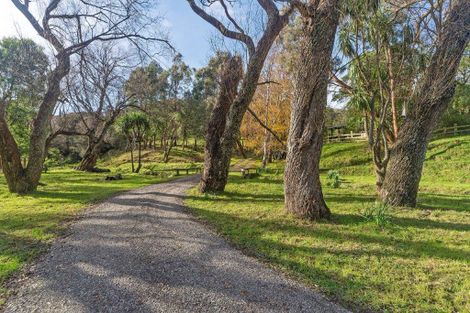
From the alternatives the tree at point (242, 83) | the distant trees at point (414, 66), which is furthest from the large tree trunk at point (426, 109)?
the tree at point (242, 83)

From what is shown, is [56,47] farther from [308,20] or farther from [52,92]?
[308,20]

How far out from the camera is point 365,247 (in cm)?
431

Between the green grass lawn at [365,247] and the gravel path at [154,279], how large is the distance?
17.4 inches

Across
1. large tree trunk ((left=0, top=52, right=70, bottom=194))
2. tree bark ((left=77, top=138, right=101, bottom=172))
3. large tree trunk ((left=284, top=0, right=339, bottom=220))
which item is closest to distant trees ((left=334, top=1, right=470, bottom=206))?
large tree trunk ((left=284, top=0, right=339, bottom=220))

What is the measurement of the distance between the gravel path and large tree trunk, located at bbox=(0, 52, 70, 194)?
675 centimetres

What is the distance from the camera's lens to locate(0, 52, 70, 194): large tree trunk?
963 cm

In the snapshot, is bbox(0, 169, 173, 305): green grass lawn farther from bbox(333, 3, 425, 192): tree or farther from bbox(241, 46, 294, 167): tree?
bbox(241, 46, 294, 167): tree

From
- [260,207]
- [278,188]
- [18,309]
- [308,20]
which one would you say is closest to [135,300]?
[18,309]

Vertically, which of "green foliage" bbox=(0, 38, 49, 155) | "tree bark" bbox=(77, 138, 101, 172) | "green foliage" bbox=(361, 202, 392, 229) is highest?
"green foliage" bbox=(0, 38, 49, 155)

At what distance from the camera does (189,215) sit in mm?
6613

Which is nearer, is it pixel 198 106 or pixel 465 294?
pixel 465 294

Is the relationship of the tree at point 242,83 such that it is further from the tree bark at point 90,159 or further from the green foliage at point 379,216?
the tree bark at point 90,159

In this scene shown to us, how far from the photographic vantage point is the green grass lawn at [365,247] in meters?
2.97

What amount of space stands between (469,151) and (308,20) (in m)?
16.8
